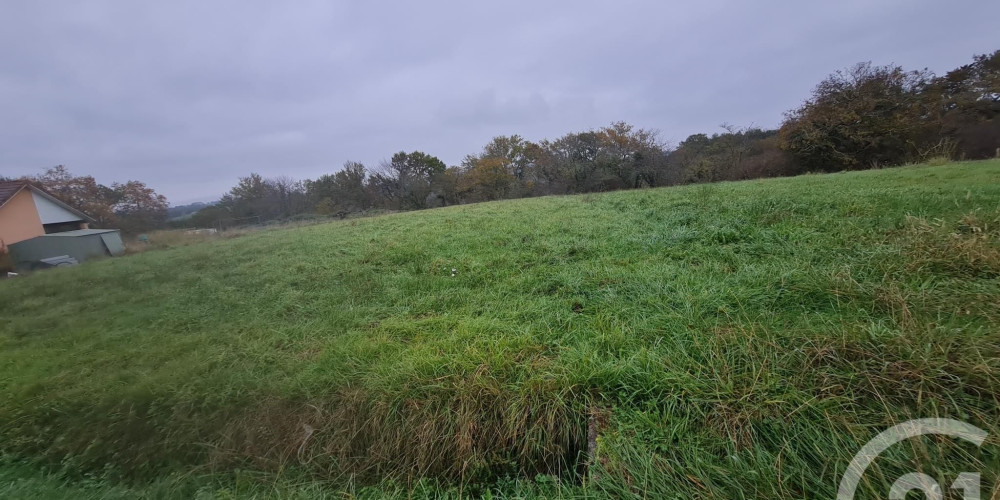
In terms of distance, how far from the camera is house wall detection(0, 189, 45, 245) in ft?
9.59

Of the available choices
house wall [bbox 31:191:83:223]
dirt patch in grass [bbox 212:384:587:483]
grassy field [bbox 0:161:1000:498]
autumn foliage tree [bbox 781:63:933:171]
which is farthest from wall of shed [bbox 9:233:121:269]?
autumn foliage tree [bbox 781:63:933:171]

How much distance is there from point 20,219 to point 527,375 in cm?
502

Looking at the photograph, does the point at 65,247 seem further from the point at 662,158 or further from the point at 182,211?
the point at 662,158

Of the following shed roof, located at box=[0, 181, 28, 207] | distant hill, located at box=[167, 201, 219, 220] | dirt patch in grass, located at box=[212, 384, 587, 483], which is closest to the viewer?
dirt patch in grass, located at box=[212, 384, 587, 483]

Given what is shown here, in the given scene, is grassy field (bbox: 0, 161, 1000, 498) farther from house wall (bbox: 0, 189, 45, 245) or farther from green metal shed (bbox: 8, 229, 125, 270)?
house wall (bbox: 0, 189, 45, 245)

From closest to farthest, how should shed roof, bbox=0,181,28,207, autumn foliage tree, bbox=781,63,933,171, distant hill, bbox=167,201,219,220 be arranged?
shed roof, bbox=0,181,28,207 → distant hill, bbox=167,201,219,220 → autumn foliage tree, bbox=781,63,933,171

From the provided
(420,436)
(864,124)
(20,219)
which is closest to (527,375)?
(420,436)

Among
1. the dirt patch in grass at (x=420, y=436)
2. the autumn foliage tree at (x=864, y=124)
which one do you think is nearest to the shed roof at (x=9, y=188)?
the dirt patch in grass at (x=420, y=436)

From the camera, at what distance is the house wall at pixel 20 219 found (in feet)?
9.59

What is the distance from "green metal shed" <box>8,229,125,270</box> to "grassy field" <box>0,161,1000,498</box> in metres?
0.35

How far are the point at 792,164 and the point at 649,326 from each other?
73.9ft

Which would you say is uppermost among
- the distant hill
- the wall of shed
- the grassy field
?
the distant hill

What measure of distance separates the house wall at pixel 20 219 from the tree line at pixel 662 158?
0.71 feet

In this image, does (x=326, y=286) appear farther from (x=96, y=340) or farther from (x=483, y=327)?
(x=483, y=327)
